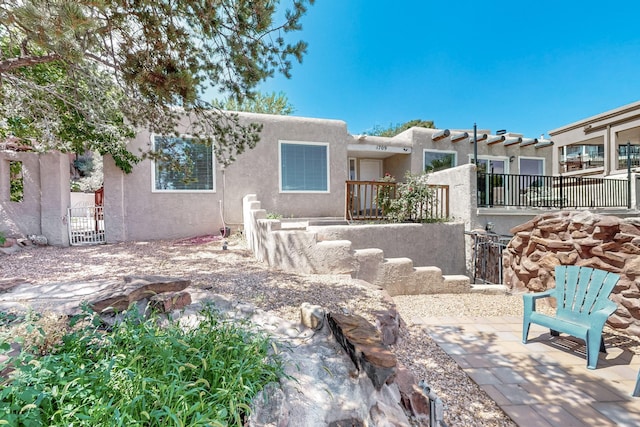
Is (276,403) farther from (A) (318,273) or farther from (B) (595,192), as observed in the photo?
(B) (595,192)

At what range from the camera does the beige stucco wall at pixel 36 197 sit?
7320 millimetres

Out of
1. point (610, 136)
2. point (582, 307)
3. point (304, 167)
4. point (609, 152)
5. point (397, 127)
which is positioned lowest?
point (582, 307)

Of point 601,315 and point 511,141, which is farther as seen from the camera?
point 511,141

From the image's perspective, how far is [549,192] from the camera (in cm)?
943

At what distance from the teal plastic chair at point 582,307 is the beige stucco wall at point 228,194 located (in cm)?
681

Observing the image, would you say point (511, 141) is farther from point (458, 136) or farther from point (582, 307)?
point (582, 307)

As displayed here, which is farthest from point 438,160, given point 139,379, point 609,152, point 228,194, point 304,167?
point 139,379

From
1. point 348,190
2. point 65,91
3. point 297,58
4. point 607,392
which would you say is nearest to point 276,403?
point 607,392

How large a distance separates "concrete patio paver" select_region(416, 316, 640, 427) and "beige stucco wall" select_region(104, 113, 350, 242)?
20.9ft

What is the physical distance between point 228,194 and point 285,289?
18.9 feet

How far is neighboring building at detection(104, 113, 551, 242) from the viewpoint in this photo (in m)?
8.27

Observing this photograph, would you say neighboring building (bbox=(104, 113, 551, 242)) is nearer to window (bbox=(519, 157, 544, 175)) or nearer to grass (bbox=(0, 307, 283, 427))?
window (bbox=(519, 157, 544, 175))

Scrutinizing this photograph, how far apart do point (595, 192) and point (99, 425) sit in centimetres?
1441

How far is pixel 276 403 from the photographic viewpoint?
1.68 metres
